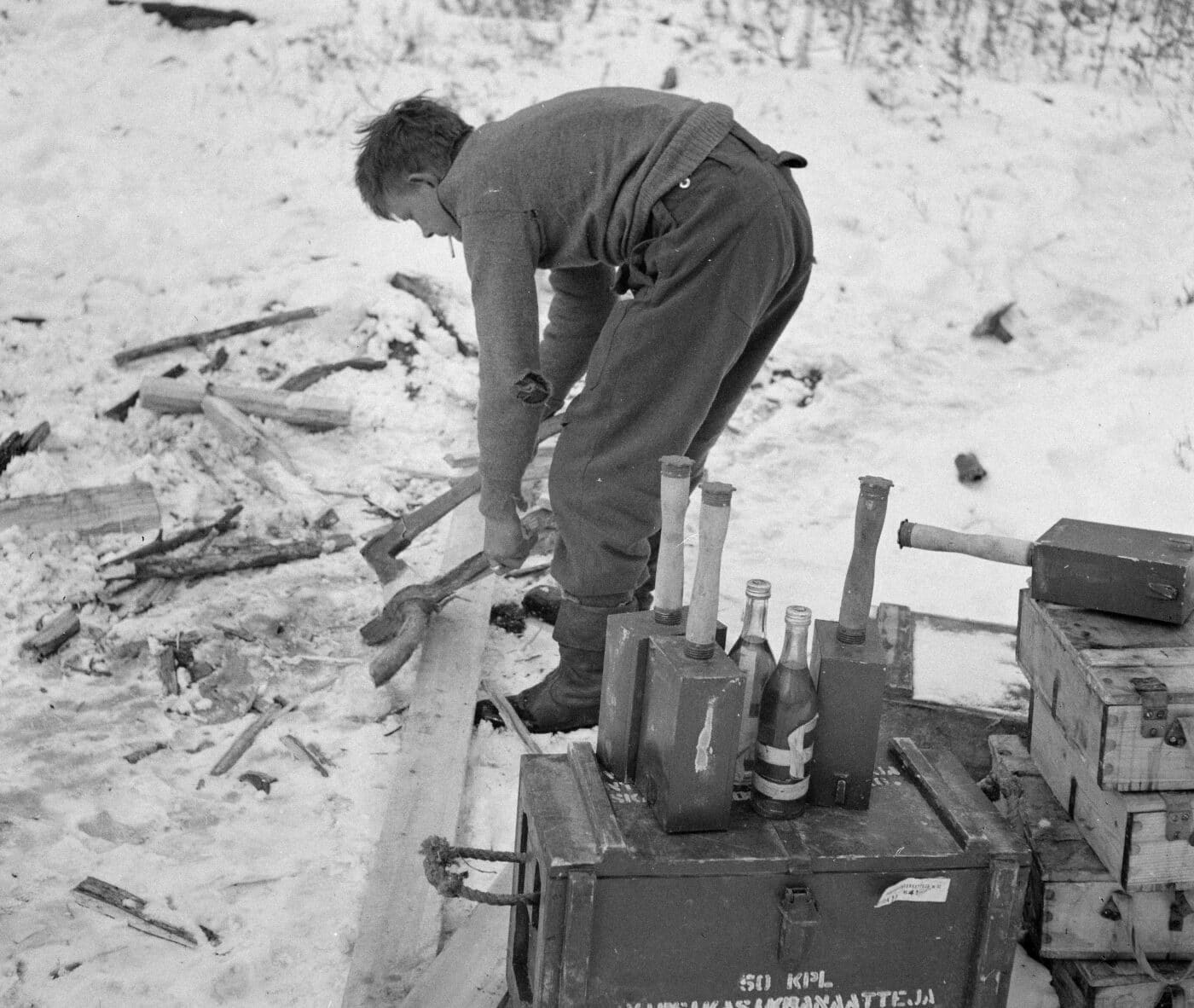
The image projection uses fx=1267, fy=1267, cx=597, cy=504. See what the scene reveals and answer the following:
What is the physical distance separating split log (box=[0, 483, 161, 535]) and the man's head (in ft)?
7.94

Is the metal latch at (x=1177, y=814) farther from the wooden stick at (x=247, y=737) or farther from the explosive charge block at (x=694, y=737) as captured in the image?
the wooden stick at (x=247, y=737)

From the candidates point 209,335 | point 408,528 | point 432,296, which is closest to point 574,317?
point 408,528

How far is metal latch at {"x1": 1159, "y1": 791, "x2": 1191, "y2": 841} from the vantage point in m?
2.78

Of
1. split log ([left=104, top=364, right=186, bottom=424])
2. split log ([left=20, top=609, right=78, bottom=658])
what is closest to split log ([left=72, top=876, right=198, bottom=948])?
split log ([left=20, top=609, right=78, bottom=658])

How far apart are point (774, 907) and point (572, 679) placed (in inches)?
72.4

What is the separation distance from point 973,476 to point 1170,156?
13.0 feet

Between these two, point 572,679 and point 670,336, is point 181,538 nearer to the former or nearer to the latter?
point 572,679

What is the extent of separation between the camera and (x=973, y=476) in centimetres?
627

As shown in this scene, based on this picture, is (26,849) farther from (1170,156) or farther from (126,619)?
(1170,156)

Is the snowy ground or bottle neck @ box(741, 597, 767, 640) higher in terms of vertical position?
bottle neck @ box(741, 597, 767, 640)

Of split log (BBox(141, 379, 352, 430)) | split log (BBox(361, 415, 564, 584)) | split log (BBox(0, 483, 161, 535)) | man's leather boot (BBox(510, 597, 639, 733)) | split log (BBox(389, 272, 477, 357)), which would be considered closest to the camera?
man's leather boot (BBox(510, 597, 639, 733))

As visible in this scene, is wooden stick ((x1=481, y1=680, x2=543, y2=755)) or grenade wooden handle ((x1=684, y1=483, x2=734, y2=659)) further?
wooden stick ((x1=481, y1=680, x2=543, y2=755))

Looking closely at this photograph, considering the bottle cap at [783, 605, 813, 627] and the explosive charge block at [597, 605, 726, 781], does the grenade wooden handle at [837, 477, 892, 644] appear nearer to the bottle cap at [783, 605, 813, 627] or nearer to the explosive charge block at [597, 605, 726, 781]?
the bottle cap at [783, 605, 813, 627]

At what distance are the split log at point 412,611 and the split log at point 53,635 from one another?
3.60 feet
